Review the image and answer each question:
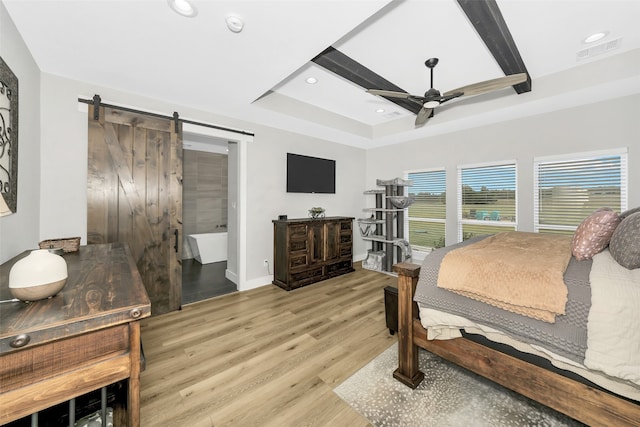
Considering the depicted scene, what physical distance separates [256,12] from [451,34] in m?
1.85

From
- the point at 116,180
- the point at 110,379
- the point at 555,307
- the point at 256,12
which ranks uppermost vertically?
the point at 256,12

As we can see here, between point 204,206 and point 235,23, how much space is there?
4797 millimetres

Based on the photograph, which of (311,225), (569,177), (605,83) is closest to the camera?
(605,83)

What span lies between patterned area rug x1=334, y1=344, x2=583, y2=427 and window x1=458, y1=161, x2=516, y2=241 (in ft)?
9.51

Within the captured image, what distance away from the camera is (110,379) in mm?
898

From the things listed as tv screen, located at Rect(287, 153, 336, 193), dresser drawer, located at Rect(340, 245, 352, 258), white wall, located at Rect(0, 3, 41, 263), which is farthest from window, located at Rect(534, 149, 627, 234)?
white wall, located at Rect(0, 3, 41, 263)

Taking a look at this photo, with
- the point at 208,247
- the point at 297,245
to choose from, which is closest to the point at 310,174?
the point at 297,245

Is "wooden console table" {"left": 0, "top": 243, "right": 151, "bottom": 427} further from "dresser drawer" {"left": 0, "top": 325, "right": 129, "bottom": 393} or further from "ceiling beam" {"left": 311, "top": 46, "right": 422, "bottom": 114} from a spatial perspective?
"ceiling beam" {"left": 311, "top": 46, "right": 422, "bottom": 114}

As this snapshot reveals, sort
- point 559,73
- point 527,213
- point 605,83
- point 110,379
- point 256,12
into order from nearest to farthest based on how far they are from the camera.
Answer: point 110,379 → point 256,12 → point 605,83 → point 559,73 → point 527,213

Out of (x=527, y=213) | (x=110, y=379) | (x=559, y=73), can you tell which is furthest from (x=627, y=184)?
(x=110, y=379)

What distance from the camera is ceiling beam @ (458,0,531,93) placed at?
1.92m

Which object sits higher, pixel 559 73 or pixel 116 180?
pixel 559 73

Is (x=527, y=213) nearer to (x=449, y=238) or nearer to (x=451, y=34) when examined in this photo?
(x=449, y=238)

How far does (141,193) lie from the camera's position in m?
2.80
